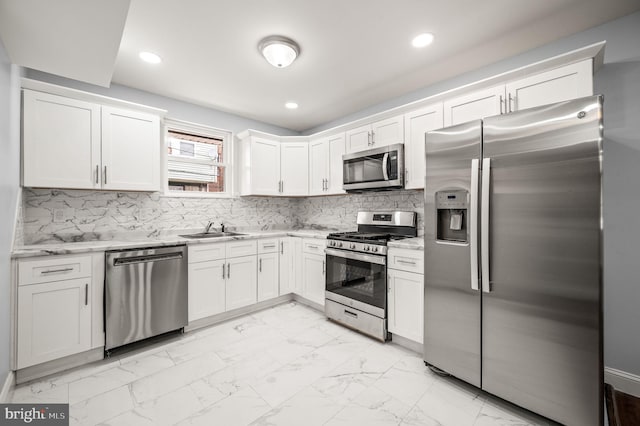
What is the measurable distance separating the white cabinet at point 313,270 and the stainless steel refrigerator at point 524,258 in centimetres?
155

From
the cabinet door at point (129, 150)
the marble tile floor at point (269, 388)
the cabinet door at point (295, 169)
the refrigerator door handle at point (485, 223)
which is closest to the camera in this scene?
the marble tile floor at point (269, 388)

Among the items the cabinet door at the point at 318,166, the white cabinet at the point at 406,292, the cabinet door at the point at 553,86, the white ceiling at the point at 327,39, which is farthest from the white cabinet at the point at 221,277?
the cabinet door at the point at 553,86

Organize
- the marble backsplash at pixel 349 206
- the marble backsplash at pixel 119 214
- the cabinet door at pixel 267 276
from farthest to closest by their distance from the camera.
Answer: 1. the cabinet door at pixel 267 276
2. the marble backsplash at pixel 349 206
3. the marble backsplash at pixel 119 214

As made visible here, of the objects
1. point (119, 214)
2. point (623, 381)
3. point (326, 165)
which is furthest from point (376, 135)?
point (119, 214)

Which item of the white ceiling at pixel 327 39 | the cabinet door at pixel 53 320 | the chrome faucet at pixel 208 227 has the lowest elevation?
the cabinet door at pixel 53 320

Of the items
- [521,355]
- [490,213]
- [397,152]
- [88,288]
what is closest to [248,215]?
[88,288]

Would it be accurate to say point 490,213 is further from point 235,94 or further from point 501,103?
point 235,94

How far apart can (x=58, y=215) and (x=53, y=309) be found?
3.30 ft

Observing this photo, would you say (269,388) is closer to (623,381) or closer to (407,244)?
(407,244)

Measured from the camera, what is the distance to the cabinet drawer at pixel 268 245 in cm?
354

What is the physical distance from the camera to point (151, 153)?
293cm

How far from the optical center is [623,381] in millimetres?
1983

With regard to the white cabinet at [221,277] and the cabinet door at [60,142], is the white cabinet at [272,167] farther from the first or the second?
the cabinet door at [60,142]

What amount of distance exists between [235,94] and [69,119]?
1.64 m
